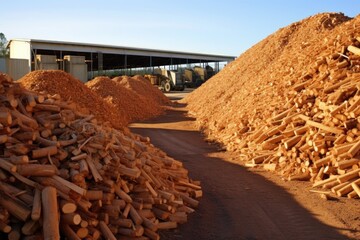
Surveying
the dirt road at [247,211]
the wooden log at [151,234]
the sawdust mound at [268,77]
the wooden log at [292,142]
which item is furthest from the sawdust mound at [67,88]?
the wooden log at [151,234]

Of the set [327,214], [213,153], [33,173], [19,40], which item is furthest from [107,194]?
[19,40]

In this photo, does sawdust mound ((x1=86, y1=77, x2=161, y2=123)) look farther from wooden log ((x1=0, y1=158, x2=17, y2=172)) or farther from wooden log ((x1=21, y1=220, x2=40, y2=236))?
wooden log ((x1=21, y1=220, x2=40, y2=236))

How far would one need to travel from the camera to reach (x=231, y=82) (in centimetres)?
2566

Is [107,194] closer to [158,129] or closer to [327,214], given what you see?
[327,214]

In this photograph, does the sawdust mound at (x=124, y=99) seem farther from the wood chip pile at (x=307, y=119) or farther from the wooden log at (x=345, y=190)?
the wooden log at (x=345, y=190)

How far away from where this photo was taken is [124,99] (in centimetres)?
2470

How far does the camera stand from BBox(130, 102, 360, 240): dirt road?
686 centimetres

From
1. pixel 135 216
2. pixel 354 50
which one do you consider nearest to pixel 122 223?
pixel 135 216

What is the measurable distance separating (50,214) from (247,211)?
3.99 m

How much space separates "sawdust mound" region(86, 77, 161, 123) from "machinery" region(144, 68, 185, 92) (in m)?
22.6

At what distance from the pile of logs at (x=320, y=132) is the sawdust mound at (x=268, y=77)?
690 millimetres

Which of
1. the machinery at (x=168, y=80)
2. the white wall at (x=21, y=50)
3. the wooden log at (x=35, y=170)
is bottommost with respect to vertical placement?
the wooden log at (x=35, y=170)

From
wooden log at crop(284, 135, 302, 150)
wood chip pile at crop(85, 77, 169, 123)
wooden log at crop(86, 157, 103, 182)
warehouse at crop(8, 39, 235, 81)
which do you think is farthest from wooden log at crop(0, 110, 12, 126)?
warehouse at crop(8, 39, 235, 81)

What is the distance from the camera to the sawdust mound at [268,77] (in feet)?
48.1
